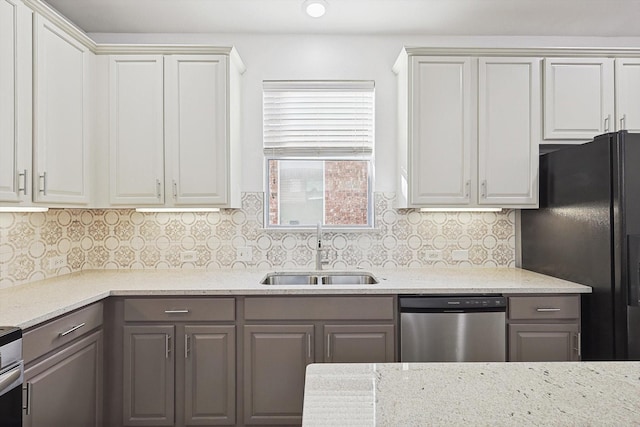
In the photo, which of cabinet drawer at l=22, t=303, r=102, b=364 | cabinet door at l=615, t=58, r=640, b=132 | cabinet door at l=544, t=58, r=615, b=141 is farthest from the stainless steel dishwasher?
cabinet drawer at l=22, t=303, r=102, b=364

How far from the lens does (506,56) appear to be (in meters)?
2.55

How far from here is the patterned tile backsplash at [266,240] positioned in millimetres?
2834

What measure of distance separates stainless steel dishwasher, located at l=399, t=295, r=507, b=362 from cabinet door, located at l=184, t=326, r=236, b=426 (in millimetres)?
978

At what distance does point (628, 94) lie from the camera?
8.32 feet

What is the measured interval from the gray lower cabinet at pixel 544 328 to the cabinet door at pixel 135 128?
7.52 feet

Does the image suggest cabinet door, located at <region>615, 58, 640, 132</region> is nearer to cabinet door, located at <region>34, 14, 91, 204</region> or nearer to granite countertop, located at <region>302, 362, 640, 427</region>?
granite countertop, located at <region>302, 362, 640, 427</region>

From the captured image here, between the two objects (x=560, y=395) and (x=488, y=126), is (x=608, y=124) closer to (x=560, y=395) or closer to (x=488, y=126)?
(x=488, y=126)

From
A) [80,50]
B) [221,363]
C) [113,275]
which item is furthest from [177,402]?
[80,50]

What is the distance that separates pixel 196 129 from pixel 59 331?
136cm

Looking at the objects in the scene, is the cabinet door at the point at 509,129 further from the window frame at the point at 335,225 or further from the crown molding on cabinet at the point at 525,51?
the window frame at the point at 335,225

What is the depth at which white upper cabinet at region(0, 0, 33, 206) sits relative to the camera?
178 cm

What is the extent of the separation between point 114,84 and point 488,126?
2.42 metres

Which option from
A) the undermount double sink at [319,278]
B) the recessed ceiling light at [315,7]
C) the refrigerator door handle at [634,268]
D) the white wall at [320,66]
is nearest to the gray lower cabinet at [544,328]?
the refrigerator door handle at [634,268]

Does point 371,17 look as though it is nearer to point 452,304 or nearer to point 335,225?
point 335,225
